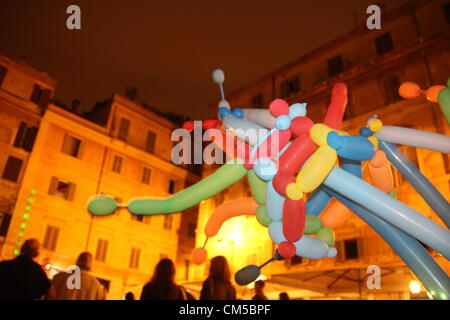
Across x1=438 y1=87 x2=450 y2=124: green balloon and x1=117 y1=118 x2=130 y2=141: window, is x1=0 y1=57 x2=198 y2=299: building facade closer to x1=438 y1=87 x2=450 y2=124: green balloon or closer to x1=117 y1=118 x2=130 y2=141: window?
x1=117 y1=118 x2=130 y2=141: window

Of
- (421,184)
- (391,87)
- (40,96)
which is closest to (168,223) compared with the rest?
(40,96)

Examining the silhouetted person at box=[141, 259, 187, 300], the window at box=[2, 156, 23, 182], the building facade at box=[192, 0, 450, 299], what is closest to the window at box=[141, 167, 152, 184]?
the building facade at box=[192, 0, 450, 299]

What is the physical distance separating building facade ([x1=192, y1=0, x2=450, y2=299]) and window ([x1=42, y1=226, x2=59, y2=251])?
22.7ft

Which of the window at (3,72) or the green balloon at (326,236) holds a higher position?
the window at (3,72)

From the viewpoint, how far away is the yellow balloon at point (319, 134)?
320 cm

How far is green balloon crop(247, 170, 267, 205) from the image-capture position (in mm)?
3747

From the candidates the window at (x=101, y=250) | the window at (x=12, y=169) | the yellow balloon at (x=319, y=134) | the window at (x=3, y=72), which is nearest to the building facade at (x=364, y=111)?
the window at (x=101, y=250)

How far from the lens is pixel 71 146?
2008cm

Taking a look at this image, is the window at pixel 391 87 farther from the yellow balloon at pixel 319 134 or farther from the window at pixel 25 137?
the window at pixel 25 137

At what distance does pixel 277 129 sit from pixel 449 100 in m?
1.75

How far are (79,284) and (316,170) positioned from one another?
3.25 metres

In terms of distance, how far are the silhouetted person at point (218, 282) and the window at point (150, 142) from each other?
20.4m

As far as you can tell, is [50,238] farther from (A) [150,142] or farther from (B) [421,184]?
(B) [421,184]
